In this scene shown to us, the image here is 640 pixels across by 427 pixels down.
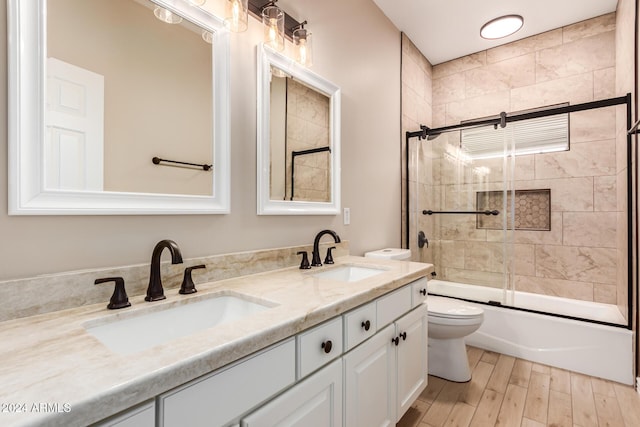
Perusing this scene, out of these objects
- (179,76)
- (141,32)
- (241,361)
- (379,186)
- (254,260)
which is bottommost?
(241,361)

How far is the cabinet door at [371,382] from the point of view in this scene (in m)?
1.13

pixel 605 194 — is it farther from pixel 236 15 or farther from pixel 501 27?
pixel 236 15

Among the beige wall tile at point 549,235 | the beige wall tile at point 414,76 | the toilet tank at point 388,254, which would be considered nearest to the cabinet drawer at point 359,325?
the toilet tank at point 388,254

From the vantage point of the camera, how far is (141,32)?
1.13m

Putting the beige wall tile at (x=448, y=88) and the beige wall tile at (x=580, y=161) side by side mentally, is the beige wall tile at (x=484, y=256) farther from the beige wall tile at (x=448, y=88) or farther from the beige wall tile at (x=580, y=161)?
the beige wall tile at (x=448, y=88)

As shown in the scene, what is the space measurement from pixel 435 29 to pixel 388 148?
1.25 m

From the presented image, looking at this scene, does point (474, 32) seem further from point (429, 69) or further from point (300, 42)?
point (300, 42)

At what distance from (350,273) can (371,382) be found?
2.16 ft

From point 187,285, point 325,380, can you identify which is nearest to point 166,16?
point 187,285

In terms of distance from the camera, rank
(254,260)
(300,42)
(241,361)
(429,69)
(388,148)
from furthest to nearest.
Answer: (429,69) < (388,148) < (300,42) < (254,260) < (241,361)

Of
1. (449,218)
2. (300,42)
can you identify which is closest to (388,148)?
(449,218)

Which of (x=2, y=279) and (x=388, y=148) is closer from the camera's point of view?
(x=2, y=279)

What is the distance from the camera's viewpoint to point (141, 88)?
3.68 feet

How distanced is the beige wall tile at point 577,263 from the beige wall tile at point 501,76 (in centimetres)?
162
